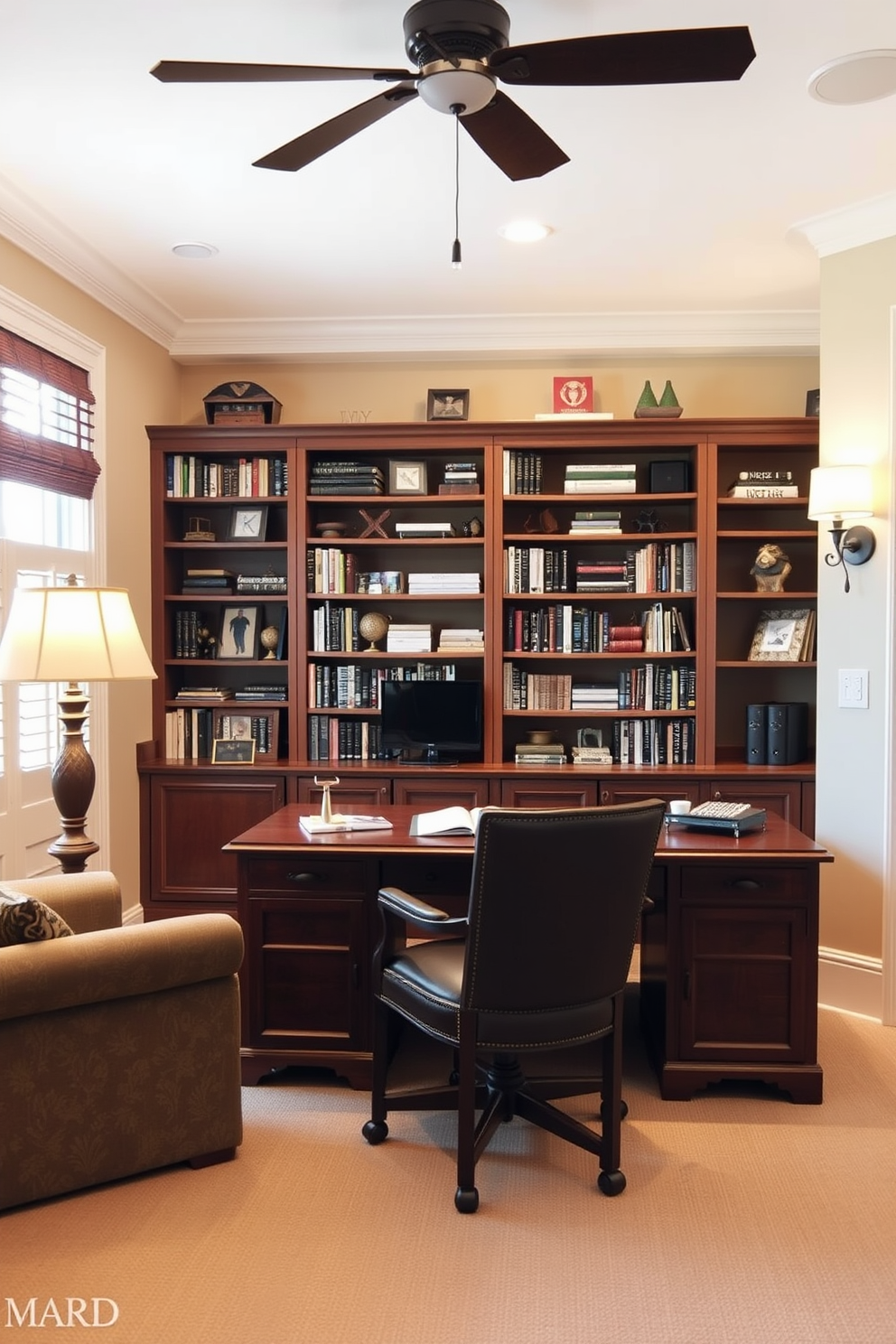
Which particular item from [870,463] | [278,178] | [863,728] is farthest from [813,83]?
[863,728]

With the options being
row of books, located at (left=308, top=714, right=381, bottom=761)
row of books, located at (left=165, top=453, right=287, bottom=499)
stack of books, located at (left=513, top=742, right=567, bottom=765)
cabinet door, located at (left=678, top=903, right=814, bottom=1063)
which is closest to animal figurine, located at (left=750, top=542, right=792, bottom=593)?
stack of books, located at (left=513, top=742, right=567, bottom=765)

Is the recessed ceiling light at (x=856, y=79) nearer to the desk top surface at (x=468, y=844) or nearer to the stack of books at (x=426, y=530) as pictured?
the desk top surface at (x=468, y=844)

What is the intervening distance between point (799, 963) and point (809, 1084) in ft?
1.23

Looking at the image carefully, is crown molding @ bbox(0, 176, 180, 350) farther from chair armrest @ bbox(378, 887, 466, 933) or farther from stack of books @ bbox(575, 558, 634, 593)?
chair armrest @ bbox(378, 887, 466, 933)

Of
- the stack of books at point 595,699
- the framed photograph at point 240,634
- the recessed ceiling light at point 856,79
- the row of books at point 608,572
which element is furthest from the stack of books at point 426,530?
the recessed ceiling light at point 856,79

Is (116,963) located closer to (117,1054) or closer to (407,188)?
(117,1054)

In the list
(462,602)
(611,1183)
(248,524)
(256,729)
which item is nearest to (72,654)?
(611,1183)

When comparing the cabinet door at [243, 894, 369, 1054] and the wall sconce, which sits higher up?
the wall sconce

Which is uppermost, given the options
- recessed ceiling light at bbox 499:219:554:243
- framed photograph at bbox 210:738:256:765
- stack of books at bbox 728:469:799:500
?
recessed ceiling light at bbox 499:219:554:243

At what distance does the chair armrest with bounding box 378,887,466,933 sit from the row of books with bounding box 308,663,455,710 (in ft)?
6.66

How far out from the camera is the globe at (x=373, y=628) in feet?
15.6

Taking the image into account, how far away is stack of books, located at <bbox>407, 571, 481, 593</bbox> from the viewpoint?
15.4 feet

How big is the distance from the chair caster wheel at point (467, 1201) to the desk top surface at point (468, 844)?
861mm

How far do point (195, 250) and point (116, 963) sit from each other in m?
2.79
